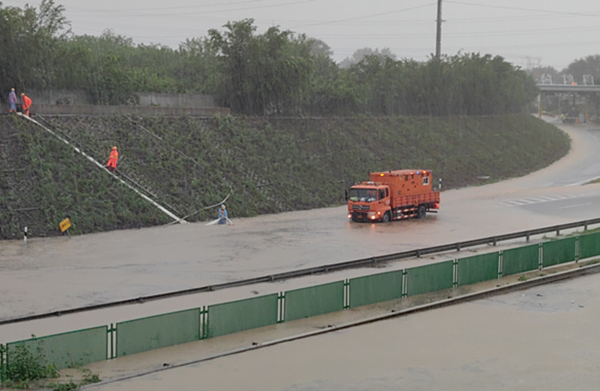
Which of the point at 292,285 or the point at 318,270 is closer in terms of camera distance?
the point at 292,285

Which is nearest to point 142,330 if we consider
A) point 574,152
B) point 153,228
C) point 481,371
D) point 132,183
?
point 481,371

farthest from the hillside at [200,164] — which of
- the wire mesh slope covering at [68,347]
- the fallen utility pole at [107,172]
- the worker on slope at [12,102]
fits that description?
the wire mesh slope covering at [68,347]

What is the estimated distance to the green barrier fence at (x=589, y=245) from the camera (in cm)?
2689

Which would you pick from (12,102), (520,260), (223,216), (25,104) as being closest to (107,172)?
(25,104)

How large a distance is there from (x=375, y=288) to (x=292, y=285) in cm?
437

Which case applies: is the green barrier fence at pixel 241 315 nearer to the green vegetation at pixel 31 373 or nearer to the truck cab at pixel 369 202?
the green vegetation at pixel 31 373

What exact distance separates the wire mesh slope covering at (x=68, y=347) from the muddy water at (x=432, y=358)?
1207 mm

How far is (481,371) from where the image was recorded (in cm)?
1516

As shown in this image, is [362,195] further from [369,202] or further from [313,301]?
[313,301]

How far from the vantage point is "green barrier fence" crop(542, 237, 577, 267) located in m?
25.5

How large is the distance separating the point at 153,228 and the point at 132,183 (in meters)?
4.24

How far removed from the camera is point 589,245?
27219 mm

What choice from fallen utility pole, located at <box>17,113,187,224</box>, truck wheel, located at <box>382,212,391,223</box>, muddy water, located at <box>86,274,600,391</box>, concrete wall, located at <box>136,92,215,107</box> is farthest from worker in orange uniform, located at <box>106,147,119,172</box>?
muddy water, located at <box>86,274,600,391</box>

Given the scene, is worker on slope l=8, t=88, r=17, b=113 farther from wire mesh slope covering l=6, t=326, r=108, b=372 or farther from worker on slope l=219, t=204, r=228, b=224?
wire mesh slope covering l=6, t=326, r=108, b=372
